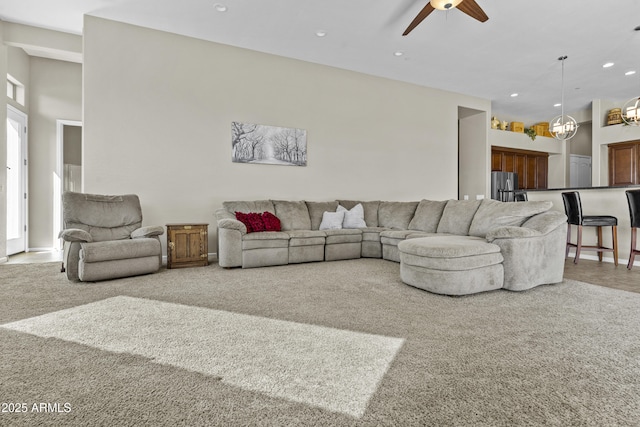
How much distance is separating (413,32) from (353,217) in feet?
9.06

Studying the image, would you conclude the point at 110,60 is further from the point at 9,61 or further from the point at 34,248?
the point at 34,248

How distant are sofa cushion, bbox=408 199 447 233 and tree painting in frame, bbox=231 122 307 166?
2029 mm

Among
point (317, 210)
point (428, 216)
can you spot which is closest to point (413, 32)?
point (428, 216)

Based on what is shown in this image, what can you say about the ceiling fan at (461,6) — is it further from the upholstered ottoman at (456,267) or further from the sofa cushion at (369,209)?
the sofa cushion at (369,209)

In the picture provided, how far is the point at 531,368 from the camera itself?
5.25 feet

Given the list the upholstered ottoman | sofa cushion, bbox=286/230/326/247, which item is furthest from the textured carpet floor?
sofa cushion, bbox=286/230/326/247

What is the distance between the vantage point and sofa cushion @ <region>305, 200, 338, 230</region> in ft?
17.0

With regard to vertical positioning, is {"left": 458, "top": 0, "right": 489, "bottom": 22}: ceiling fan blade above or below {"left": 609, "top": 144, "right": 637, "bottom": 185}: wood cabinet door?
above

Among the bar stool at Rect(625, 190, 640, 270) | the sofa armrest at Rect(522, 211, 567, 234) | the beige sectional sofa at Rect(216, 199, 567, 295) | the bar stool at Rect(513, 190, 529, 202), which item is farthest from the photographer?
the bar stool at Rect(513, 190, 529, 202)

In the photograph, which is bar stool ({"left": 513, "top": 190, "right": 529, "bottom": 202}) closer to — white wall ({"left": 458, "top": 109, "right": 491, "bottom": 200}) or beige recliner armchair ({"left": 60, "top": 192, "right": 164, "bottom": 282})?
white wall ({"left": 458, "top": 109, "right": 491, "bottom": 200})

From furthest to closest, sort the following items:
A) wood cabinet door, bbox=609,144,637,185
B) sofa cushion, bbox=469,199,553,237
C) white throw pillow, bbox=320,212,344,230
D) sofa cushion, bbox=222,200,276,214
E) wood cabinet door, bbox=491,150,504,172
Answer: wood cabinet door, bbox=491,150,504,172 → wood cabinet door, bbox=609,144,637,185 → white throw pillow, bbox=320,212,344,230 → sofa cushion, bbox=222,200,276,214 → sofa cushion, bbox=469,199,553,237

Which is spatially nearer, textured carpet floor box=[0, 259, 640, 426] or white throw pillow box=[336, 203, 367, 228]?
textured carpet floor box=[0, 259, 640, 426]

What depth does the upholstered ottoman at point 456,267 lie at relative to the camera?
2838 millimetres

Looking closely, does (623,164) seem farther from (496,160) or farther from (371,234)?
(371,234)
